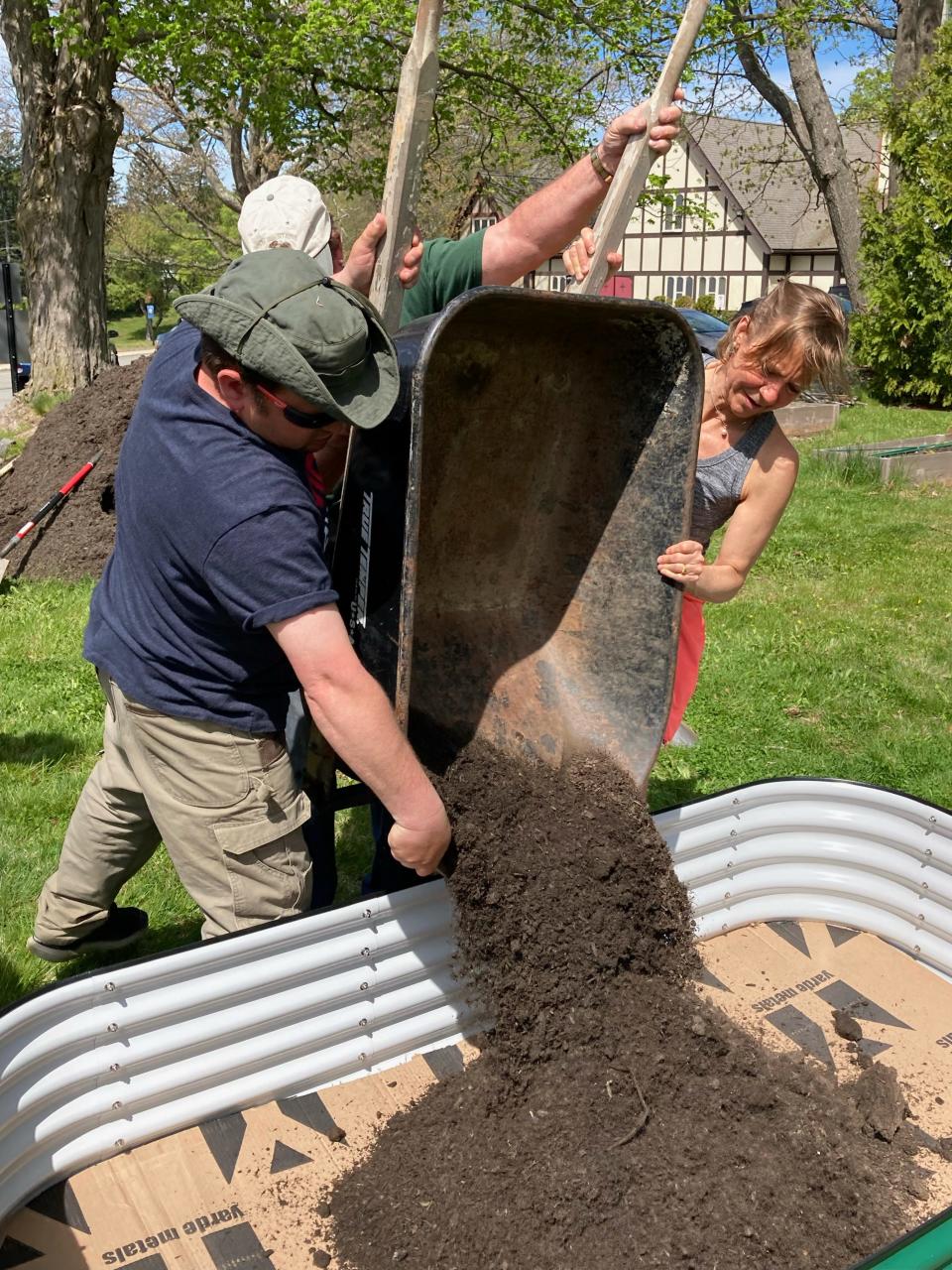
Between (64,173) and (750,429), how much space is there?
9445 mm

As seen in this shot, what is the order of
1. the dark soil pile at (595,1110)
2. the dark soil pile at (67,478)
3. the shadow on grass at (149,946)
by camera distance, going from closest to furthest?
the dark soil pile at (595,1110) → the shadow on grass at (149,946) → the dark soil pile at (67,478)

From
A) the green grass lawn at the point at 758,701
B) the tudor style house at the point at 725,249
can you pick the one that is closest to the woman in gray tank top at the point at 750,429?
the green grass lawn at the point at 758,701

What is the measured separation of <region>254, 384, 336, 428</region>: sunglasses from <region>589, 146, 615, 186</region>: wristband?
3.98 ft

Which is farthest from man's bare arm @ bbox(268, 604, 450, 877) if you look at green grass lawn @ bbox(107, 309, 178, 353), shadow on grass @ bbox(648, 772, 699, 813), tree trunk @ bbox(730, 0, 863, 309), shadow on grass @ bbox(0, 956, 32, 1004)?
green grass lawn @ bbox(107, 309, 178, 353)

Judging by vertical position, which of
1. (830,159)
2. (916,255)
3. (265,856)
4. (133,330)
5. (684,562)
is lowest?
(133,330)

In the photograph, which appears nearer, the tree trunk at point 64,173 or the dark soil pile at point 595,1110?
the dark soil pile at point 595,1110

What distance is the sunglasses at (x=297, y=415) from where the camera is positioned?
2113 millimetres

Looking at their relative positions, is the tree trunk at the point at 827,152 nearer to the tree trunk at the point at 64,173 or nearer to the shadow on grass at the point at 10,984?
the tree trunk at the point at 64,173

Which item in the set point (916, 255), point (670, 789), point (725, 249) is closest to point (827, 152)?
point (916, 255)

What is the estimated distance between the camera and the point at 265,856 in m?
2.58

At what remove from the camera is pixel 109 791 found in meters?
2.70

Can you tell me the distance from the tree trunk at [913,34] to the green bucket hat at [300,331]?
17893 mm

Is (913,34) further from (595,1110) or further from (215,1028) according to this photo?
(215,1028)

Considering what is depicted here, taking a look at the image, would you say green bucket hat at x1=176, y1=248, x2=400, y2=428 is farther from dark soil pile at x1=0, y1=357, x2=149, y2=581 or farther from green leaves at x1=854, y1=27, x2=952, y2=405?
green leaves at x1=854, y1=27, x2=952, y2=405
